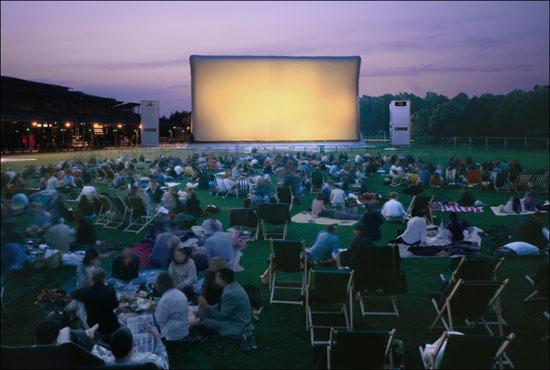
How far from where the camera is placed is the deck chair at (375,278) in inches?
227

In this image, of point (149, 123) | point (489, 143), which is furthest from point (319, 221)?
point (489, 143)

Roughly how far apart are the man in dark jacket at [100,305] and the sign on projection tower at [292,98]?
3604cm

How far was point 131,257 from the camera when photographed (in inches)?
262

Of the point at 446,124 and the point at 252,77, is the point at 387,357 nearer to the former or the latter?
the point at 252,77

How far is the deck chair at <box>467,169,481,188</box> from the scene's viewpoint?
674 inches

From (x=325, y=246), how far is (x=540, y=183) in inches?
444

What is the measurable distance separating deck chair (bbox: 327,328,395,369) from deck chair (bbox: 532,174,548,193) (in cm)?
1429

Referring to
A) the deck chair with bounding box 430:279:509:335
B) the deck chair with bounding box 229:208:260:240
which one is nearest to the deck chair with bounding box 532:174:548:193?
the deck chair with bounding box 229:208:260:240

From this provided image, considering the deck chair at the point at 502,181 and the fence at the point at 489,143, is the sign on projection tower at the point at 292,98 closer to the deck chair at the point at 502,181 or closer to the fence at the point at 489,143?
the fence at the point at 489,143

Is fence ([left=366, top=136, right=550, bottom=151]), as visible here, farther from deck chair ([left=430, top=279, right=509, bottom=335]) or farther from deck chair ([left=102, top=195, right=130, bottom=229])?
deck chair ([left=430, top=279, right=509, bottom=335])

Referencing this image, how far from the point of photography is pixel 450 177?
18125 mm

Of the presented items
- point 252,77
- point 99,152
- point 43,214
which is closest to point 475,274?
point 43,214

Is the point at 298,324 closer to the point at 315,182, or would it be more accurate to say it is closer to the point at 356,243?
the point at 356,243

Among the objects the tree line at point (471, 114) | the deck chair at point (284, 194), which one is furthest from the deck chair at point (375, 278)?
the tree line at point (471, 114)
